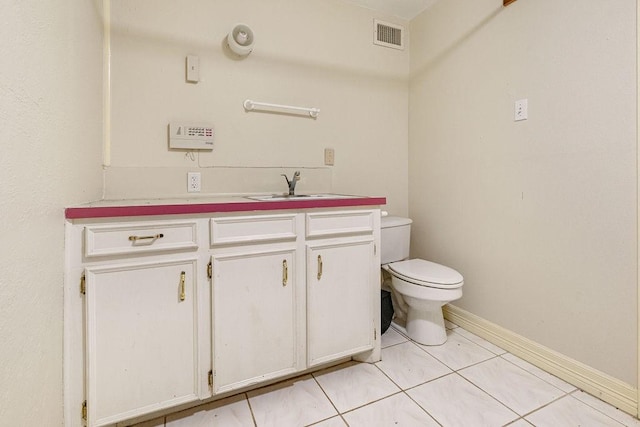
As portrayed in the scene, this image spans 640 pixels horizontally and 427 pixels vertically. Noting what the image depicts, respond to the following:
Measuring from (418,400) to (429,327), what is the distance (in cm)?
54

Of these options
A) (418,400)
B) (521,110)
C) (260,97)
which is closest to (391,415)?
(418,400)

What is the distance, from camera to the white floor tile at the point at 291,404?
127 cm

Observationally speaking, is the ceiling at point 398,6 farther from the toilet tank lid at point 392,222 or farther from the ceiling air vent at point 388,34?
the toilet tank lid at point 392,222

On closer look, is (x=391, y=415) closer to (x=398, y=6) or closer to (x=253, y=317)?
(x=253, y=317)

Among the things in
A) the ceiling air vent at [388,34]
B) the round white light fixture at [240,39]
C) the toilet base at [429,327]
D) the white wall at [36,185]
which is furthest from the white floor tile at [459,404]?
the ceiling air vent at [388,34]

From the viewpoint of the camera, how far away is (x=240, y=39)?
69.4 inches

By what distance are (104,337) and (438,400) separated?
1.37 meters

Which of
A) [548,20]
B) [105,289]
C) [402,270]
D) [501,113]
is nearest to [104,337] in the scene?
[105,289]

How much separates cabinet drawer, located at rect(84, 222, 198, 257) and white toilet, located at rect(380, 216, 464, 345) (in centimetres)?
120

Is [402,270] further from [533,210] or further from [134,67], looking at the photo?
[134,67]

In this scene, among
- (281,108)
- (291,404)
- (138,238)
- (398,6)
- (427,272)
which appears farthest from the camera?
(398,6)

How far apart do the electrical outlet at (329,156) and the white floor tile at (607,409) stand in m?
1.75

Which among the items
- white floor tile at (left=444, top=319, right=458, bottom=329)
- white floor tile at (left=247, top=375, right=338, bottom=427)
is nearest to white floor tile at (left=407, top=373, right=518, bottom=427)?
white floor tile at (left=247, top=375, right=338, bottom=427)

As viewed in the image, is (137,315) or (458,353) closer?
(137,315)
